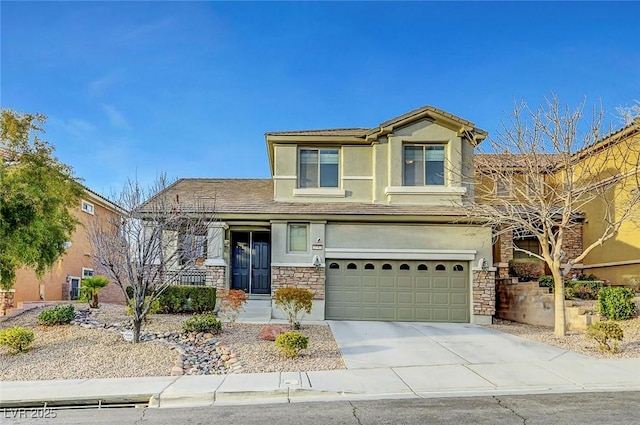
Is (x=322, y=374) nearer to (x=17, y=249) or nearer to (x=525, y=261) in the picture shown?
(x=17, y=249)

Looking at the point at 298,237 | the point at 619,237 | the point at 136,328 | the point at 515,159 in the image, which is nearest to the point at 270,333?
the point at 136,328

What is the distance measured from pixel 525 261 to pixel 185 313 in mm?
12373

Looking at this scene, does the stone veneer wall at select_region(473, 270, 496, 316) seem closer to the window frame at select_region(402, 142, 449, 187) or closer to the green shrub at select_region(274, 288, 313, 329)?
the window frame at select_region(402, 142, 449, 187)

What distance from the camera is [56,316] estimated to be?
40.8 feet

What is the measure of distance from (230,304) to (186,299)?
1.78 meters

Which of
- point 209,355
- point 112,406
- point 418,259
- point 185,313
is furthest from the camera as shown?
point 418,259

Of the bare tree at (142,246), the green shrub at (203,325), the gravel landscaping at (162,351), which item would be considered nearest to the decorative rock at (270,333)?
the gravel landscaping at (162,351)

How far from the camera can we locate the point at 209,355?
10570 mm

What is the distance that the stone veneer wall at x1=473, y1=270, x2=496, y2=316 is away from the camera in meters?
15.6

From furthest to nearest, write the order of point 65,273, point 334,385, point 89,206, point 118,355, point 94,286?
point 89,206 → point 65,273 → point 94,286 → point 118,355 → point 334,385

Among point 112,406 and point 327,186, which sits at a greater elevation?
point 327,186

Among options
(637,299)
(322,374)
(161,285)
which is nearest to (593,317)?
(637,299)

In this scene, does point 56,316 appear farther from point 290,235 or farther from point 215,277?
point 290,235

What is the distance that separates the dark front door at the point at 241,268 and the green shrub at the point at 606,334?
35.3 ft
